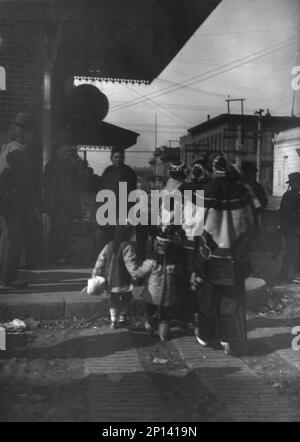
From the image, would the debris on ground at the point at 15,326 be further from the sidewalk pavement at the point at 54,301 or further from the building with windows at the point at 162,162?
the building with windows at the point at 162,162

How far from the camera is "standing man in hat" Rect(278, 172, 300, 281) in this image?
295 inches

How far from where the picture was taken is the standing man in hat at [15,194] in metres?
5.44

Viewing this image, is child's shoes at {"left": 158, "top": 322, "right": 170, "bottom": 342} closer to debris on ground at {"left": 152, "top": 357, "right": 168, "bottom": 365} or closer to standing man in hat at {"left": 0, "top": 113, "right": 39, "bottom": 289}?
debris on ground at {"left": 152, "top": 357, "right": 168, "bottom": 365}

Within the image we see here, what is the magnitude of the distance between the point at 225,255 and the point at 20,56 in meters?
3.69

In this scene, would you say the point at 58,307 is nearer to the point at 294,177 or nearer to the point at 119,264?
the point at 119,264

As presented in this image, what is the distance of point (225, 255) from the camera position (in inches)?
174

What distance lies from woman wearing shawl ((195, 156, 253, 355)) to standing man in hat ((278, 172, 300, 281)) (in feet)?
10.6

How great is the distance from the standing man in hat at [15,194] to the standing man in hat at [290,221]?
3637mm

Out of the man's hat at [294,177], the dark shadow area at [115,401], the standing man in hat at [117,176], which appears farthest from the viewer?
the man's hat at [294,177]

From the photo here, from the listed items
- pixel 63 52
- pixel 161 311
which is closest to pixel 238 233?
pixel 161 311

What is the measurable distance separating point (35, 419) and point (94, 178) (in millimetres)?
3337

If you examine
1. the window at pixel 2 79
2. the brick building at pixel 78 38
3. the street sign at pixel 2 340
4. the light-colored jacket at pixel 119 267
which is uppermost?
the brick building at pixel 78 38

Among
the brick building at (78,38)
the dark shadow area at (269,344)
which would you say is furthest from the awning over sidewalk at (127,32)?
the dark shadow area at (269,344)

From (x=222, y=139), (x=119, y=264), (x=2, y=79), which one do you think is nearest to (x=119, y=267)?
(x=119, y=264)
